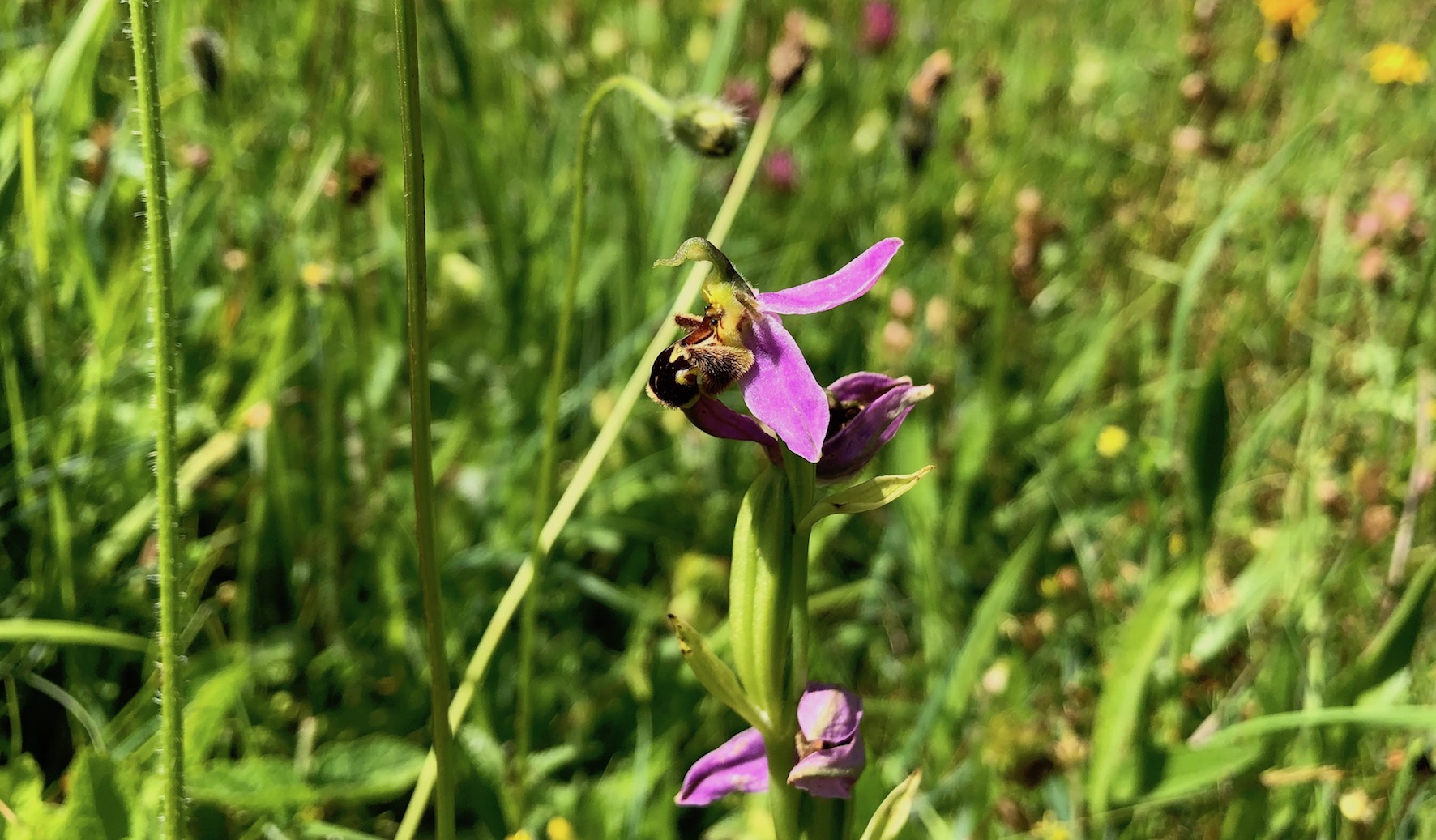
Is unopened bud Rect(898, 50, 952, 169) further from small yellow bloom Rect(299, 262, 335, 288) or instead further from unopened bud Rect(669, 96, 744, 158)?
small yellow bloom Rect(299, 262, 335, 288)

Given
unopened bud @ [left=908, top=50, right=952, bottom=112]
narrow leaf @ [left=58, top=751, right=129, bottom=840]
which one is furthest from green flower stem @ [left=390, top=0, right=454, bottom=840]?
unopened bud @ [left=908, top=50, right=952, bottom=112]

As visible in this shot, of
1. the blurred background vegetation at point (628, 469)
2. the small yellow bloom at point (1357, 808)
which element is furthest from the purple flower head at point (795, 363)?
the small yellow bloom at point (1357, 808)

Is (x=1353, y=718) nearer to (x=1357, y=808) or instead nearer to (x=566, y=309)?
(x=1357, y=808)

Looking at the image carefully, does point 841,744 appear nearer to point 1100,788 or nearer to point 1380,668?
point 1100,788

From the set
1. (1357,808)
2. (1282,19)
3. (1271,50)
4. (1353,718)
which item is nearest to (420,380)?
(1353,718)

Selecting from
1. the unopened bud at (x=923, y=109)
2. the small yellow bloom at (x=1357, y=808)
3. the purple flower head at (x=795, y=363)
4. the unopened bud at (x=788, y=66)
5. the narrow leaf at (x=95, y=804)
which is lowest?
the small yellow bloom at (x=1357, y=808)

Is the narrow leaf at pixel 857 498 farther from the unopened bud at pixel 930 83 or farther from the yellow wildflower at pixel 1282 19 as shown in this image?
the yellow wildflower at pixel 1282 19
